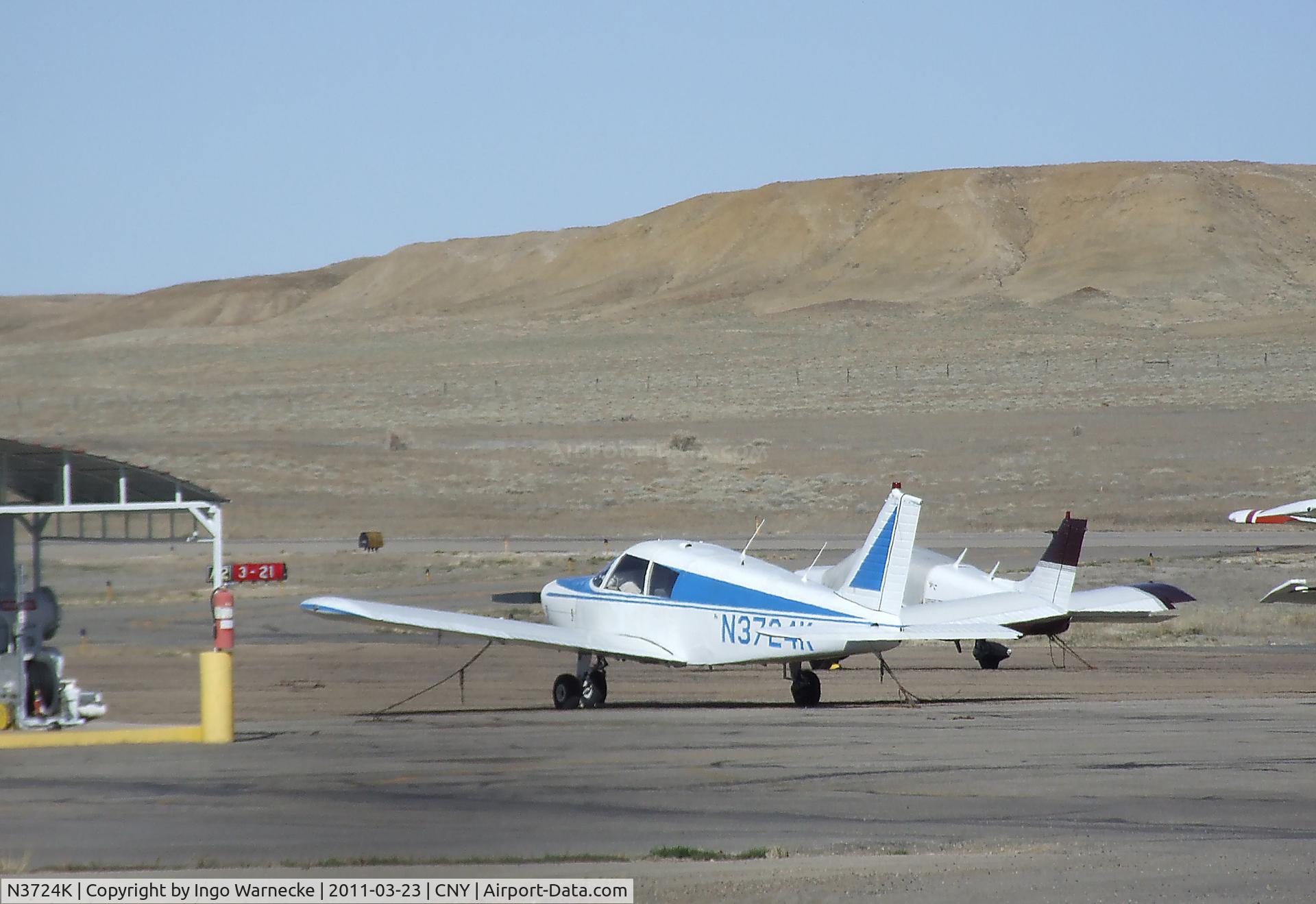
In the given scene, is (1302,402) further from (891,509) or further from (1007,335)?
(891,509)

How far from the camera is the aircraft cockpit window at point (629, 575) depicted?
61.0 feet

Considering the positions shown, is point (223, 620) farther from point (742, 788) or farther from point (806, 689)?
point (806, 689)

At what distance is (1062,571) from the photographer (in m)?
21.5

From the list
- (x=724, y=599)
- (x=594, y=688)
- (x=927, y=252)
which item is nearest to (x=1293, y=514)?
(x=724, y=599)

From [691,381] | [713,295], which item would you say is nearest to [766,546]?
[691,381]

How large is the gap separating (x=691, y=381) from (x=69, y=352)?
49090mm

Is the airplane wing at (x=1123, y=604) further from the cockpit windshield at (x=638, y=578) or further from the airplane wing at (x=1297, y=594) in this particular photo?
the cockpit windshield at (x=638, y=578)

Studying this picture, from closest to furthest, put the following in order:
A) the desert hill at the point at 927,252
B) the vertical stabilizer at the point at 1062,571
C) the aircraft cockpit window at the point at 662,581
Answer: the aircraft cockpit window at the point at 662,581
the vertical stabilizer at the point at 1062,571
the desert hill at the point at 927,252

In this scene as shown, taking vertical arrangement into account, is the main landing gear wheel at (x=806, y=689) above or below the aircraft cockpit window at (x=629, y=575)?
below

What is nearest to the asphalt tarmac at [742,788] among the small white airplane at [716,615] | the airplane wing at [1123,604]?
the small white airplane at [716,615]

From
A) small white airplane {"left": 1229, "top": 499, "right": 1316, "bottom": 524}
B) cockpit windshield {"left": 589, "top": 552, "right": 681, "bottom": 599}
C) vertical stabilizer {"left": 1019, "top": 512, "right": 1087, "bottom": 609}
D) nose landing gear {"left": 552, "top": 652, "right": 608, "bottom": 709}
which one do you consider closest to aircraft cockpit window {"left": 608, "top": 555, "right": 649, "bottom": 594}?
cockpit windshield {"left": 589, "top": 552, "right": 681, "bottom": 599}

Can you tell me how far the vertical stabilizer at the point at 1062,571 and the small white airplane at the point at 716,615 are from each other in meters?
2.37

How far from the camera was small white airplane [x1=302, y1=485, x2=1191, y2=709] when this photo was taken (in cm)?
1727

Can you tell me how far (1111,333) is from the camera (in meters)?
95.6
